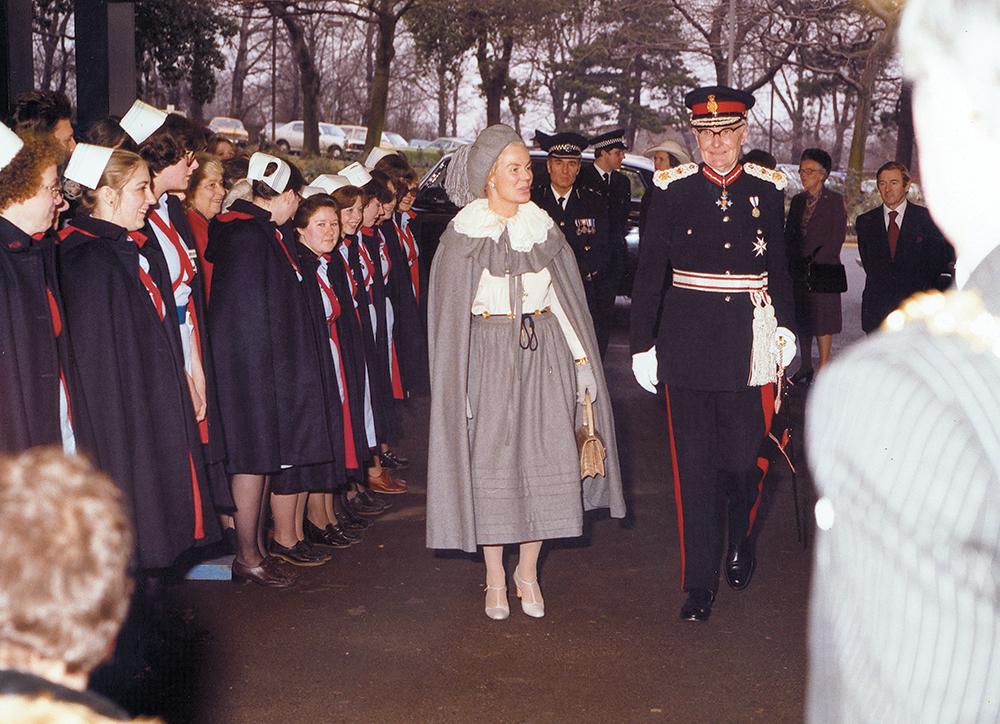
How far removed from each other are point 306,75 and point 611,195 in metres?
23.8

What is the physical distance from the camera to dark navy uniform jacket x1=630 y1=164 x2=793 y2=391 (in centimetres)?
534

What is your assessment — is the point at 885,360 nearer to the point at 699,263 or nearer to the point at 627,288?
the point at 699,263

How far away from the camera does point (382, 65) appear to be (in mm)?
27656

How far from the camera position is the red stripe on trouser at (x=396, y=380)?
7.70 metres

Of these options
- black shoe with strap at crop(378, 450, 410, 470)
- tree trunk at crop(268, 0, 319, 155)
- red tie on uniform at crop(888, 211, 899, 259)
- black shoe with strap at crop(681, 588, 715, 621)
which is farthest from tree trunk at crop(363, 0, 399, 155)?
black shoe with strap at crop(681, 588, 715, 621)

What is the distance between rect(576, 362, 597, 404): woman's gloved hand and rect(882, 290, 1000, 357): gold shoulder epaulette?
160 inches

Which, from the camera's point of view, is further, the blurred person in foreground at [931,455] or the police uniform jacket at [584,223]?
the police uniform jacket at [584,223]

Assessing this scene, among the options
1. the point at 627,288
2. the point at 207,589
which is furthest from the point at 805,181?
the point at 207,589

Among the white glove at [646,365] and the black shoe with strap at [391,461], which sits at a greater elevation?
the white glove at [646,365]

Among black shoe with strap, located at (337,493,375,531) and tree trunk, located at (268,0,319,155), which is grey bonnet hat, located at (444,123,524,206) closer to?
black shoe with strap, located at (337,493,375,531)

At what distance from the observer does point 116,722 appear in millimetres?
1362

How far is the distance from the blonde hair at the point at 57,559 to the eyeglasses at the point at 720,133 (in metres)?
4.26

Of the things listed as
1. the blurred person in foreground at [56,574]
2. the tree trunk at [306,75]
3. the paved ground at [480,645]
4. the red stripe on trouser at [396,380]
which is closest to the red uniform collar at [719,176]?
the paved ground at [480,645]

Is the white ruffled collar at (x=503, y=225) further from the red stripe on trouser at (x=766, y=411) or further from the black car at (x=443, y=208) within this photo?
the black car at (x=443, y=208)
